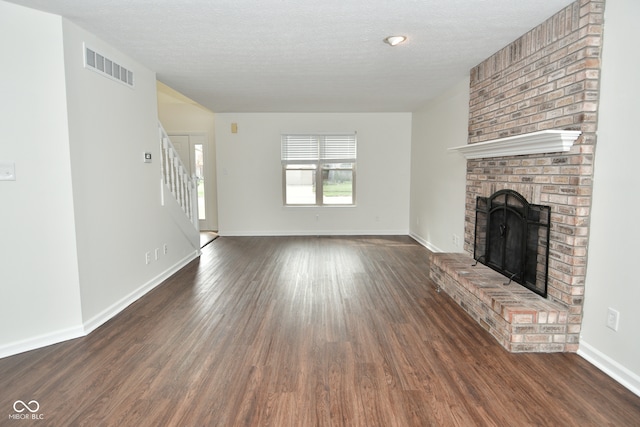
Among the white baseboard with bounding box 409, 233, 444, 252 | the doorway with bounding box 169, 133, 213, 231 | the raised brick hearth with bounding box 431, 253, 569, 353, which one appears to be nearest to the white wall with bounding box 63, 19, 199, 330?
the raised brick hearth with bounding box 431, 253, 569, 353

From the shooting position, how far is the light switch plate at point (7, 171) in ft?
8.06

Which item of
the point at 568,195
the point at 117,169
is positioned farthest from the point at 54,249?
the point at 568,195

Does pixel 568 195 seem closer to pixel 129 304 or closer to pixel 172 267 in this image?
pixel 129 304

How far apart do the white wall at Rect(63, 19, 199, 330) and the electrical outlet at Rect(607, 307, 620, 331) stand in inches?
150

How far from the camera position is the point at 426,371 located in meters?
2.33

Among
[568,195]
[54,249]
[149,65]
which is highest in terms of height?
[149,65]

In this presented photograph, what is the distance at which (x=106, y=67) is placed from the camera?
10.6ft

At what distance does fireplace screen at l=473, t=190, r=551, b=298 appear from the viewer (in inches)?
114

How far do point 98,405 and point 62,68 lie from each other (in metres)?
2.36

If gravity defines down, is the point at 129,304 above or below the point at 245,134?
below

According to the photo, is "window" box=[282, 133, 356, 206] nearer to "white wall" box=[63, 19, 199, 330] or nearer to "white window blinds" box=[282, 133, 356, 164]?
"white window blinds" box=[282, 133, 356, 164]

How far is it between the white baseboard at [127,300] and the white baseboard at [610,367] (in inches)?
148

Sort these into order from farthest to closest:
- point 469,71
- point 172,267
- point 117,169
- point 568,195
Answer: point 172,267 < point 469,71 < point 117,169 < point 568,195

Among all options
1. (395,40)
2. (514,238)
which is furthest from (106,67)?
(514,238)
